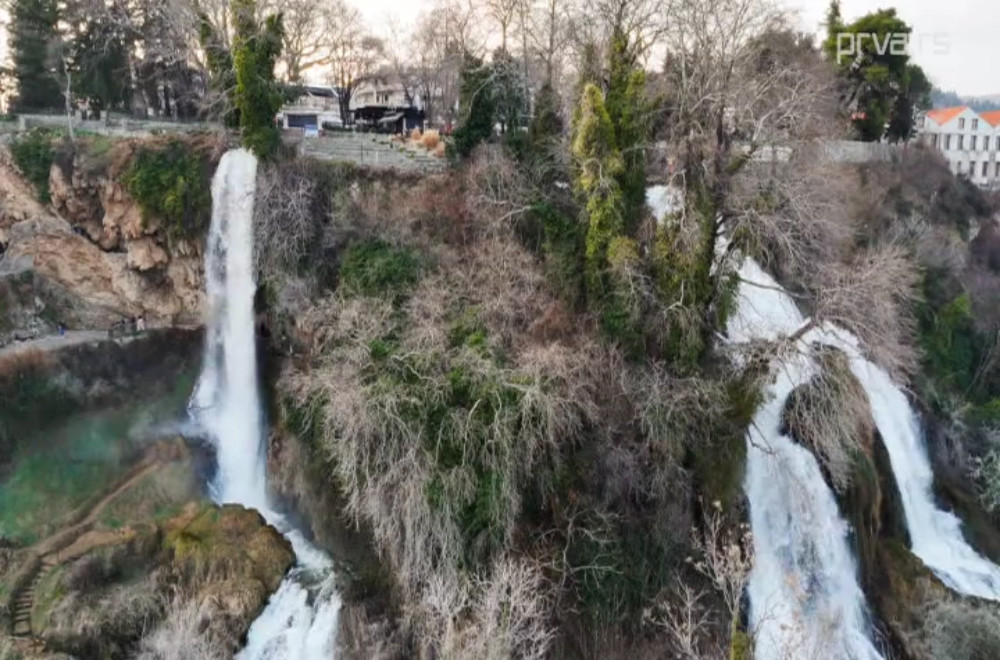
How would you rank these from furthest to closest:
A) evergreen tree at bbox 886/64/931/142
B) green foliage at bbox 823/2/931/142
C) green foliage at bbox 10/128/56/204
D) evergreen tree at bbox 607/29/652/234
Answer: evergreen tree at bbox 886/64/931/142, green foliage at bbox 823/2/931/142, green foliage at bbox 10/128/56/204, evergreen tree at bbox 607/29/652/234

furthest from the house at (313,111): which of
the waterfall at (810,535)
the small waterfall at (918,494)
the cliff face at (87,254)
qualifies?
the small waterfall at (918,494)

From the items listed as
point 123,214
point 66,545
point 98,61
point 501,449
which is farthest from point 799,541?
point 98,61

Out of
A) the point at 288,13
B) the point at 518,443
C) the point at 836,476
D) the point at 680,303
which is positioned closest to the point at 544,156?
the point at 680,303

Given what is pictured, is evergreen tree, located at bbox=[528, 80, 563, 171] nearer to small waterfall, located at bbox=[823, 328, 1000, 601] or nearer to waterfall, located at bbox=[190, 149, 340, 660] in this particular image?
waterfall, located at bbox=[190, 149, 340, 660]

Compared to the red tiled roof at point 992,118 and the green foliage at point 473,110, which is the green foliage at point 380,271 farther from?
the red tiled roof at point 992,118

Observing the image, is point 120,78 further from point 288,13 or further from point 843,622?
point 843,622

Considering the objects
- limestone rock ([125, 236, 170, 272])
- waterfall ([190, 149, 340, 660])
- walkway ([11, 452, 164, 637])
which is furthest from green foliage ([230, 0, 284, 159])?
walkway ([11, 452, 164, 637])

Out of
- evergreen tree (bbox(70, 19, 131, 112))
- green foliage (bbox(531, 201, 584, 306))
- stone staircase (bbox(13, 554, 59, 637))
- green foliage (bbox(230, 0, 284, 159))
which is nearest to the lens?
stone staircase (bbox(13, 554, 59, 637))
